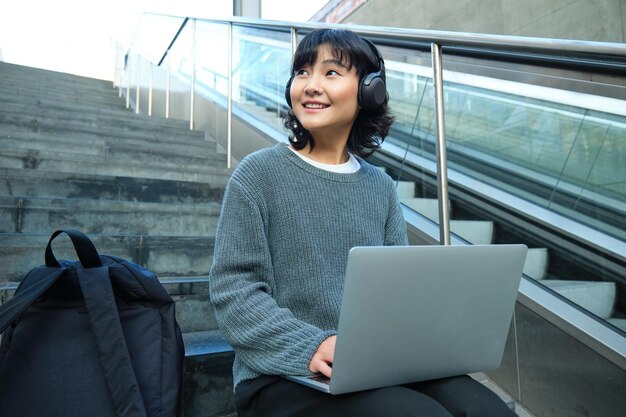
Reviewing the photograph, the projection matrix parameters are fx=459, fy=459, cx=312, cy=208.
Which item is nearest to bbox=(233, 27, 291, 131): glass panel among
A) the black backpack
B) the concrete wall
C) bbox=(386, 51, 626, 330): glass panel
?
bbox=(386, 51, 626, 330): glass panel

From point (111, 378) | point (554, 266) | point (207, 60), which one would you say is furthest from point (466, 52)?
point (207, 60)

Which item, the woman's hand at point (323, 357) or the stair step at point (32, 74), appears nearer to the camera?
the woman's hand at point (323, 357)

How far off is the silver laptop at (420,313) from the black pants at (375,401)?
0.08ft

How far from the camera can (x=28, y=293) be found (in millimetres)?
922

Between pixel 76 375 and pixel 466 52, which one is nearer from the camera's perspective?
pixel 76 375

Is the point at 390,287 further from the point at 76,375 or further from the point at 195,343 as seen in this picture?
the point at 195,343

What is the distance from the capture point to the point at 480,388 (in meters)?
0.85

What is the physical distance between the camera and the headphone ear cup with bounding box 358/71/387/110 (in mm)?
1094

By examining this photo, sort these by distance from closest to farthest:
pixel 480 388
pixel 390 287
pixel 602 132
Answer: pixel 390 287, pixel 480 388, pixel 602 132

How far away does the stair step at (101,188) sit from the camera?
2172 millimetres

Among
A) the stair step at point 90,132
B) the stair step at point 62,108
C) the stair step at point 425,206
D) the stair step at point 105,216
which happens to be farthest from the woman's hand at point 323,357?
the stair step at point 62,108

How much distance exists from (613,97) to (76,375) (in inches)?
79.8

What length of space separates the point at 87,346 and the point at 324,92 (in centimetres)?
75

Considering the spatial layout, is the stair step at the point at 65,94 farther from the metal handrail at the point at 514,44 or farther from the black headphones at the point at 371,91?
the black headphones at the point at 371,91
